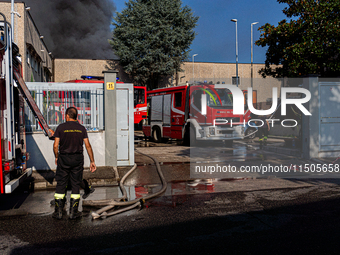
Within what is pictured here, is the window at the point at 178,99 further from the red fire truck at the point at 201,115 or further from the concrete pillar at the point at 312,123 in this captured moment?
the concrete pillar at the point at 312,123

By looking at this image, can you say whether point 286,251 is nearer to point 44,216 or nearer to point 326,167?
point 44,216

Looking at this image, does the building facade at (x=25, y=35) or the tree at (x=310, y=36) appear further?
the building facade at (x=25, y=35)

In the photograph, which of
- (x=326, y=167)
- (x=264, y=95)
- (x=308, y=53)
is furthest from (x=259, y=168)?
(x=264, y=95)

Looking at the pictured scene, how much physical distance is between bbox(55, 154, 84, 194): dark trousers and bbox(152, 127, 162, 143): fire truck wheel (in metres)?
11.8

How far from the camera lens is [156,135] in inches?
683

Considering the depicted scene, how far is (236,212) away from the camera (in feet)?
16.9

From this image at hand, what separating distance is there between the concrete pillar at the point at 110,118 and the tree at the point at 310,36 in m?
11.1

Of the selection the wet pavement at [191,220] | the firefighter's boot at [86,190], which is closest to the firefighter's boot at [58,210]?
the wet pavement at [191,220]

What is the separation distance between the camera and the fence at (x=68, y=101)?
859 cm

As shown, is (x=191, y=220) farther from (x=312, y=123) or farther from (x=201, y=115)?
(x=201, y=115)

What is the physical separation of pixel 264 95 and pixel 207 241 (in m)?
38.7

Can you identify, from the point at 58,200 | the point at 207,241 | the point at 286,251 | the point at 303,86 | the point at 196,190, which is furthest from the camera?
the point at 303,86

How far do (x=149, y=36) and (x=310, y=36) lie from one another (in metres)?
17.9

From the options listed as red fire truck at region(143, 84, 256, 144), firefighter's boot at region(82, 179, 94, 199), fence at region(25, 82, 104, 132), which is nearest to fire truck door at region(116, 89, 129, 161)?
fence at region(25, 82, 104, 132)
